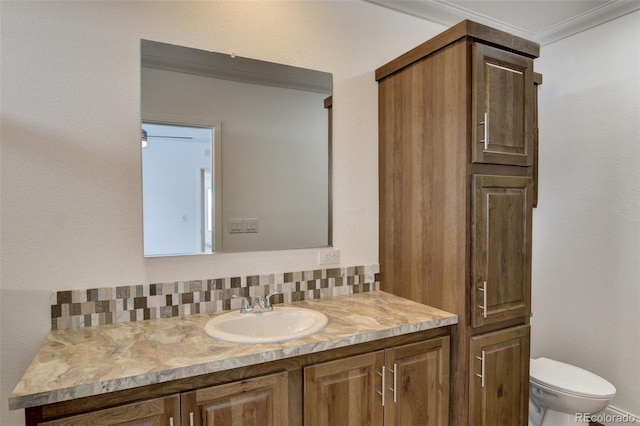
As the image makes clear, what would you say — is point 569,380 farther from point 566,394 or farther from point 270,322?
point 270,322

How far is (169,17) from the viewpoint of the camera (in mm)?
1619

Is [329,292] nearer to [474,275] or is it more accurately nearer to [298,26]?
[474,275]

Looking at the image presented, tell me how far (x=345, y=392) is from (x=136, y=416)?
0.73 m

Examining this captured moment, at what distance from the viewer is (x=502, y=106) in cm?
165

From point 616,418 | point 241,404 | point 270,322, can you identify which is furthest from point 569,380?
point 241,404

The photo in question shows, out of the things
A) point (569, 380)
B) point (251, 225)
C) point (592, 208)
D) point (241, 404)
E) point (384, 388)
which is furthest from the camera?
point (592, 208)

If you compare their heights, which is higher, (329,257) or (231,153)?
(231,153)

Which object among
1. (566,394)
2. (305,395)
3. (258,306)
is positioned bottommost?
(566,394)

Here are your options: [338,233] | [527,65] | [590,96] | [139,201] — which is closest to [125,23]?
[139,201]

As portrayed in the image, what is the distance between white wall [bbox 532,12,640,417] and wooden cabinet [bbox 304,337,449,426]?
4.86 feet

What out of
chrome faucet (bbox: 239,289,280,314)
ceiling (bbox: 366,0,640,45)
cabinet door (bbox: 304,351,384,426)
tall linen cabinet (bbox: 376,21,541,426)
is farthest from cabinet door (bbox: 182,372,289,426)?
ceiling (bbox: 366,0,640,45)

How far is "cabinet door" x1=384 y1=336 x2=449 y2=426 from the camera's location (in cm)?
148

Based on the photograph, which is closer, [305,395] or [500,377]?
[305,395]

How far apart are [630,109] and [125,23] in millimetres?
2852
